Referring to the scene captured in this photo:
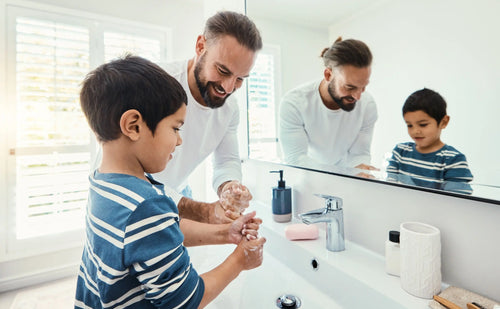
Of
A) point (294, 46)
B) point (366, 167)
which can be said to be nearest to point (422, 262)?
point (366, 167)

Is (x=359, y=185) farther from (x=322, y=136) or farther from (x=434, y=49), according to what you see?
(x=434, y=49)

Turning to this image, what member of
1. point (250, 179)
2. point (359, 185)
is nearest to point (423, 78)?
point (359, 185)

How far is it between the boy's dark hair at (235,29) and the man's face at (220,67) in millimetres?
17

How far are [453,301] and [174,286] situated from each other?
569 mm

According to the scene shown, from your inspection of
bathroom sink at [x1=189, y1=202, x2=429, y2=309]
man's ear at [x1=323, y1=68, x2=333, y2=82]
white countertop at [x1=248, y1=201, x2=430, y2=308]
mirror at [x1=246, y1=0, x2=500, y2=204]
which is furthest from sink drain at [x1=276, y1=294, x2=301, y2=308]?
man's ear at [x1=323, y1=68, x2=333, y2=82]

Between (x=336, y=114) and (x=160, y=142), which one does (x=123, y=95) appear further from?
(x=336, y=114)

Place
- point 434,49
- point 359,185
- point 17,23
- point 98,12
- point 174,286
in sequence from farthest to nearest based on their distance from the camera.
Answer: point 98,12 < point 17,23 < point 359,185 < point 434,49 < point 174,286

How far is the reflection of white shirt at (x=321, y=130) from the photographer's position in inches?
33.9

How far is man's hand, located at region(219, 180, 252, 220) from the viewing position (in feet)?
2.96

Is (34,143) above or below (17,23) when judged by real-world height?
below

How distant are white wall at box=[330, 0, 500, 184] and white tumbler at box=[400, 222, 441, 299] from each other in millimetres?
179

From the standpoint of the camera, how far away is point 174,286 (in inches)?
19.3

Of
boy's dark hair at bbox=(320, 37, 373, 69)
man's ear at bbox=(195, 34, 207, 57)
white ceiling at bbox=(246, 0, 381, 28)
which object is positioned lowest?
boy's dark hair at bbox=(320, 37, 373, 69)

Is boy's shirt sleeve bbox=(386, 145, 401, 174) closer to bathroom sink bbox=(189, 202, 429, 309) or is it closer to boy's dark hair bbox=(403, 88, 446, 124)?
boy's dark hair bbox=(403, 88, 446, 124)
